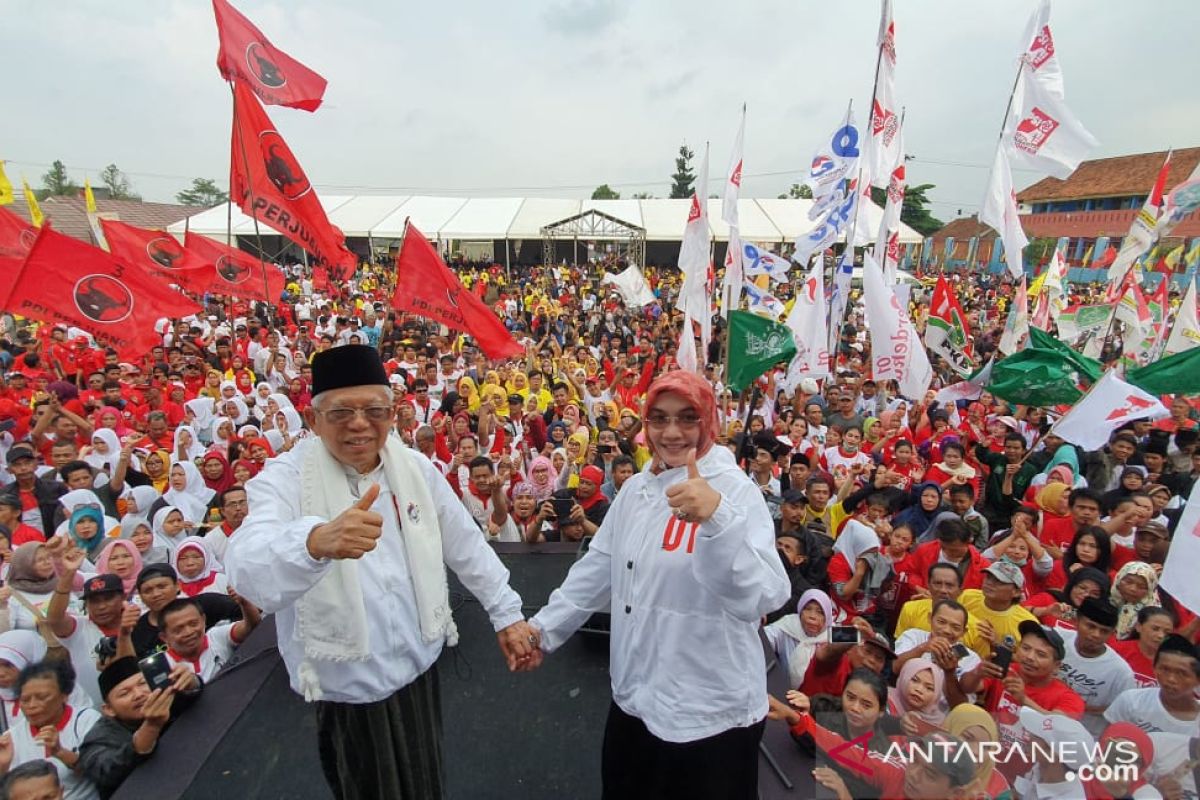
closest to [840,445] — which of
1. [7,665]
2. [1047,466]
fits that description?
[1047,466]

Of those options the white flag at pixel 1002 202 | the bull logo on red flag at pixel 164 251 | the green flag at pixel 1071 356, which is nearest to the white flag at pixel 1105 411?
the green flag at pixel 1071 356

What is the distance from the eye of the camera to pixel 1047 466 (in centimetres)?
594

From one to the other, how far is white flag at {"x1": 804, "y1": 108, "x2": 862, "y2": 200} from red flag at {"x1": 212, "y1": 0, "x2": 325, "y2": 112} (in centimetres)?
634

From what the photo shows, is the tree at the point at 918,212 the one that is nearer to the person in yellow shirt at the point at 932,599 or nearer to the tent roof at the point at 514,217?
the tent roof at the point at 514,217

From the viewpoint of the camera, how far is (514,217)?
29.0 metres

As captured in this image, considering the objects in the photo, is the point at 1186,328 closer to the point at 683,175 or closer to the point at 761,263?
the point at 761,263

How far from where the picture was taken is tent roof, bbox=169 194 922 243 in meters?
26.5

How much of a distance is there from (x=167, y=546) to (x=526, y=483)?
2762 millimetres

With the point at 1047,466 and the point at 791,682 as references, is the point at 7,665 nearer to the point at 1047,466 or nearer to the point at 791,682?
the point at 791,682

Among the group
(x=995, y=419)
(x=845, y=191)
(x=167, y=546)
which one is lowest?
(x=167, y=546)

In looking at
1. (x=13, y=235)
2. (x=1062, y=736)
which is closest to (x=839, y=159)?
(x=1062, y=736)

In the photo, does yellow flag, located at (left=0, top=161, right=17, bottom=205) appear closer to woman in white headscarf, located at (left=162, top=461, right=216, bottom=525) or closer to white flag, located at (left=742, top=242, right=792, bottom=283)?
woman in white headscarf, located at (left=162, top=461, right=216, bottom=525)

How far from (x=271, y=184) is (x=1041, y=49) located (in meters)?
8.87

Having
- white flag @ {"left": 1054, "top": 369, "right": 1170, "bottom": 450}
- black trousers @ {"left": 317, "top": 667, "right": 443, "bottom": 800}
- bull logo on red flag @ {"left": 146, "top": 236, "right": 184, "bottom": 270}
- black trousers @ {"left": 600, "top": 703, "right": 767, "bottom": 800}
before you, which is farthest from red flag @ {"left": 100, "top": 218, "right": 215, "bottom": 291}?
white flag @ {"left": 1054, "top": 369, "right": 1170, "bottom": 450}
